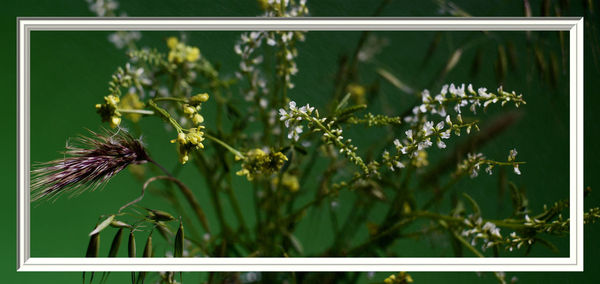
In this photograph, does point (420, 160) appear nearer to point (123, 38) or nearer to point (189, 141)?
point (189, 141)

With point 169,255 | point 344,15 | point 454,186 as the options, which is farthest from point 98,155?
point 454,186

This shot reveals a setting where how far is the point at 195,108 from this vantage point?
23.5 inches

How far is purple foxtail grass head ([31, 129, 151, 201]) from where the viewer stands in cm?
66

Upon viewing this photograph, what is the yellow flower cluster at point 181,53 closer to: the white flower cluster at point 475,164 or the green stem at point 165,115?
the green stem at point 165,115

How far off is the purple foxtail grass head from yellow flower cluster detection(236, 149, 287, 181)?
0.53 feet

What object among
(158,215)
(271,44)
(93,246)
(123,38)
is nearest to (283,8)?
(271,44)

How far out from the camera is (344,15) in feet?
2.35

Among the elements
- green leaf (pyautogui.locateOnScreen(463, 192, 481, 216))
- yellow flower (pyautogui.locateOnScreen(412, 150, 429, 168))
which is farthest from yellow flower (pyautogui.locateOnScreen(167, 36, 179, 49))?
green leaf (pyautogui.locateOnScreen(463, 192, 481, 216))

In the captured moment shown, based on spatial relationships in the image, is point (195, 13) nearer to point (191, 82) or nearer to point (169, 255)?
point (191, 82)

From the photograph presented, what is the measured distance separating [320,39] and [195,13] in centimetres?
22

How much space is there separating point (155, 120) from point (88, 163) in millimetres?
130

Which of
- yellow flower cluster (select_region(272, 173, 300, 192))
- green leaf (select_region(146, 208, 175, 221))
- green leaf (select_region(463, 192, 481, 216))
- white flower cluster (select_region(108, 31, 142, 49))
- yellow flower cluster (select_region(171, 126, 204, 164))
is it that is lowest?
green leaf (select_region(146, 208, 175, 221))

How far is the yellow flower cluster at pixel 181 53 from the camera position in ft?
2.26

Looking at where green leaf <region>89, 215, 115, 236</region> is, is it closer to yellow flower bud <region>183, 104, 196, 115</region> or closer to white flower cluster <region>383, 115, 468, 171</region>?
yellow flower bud <region>183, 104, 196, 115</region>
